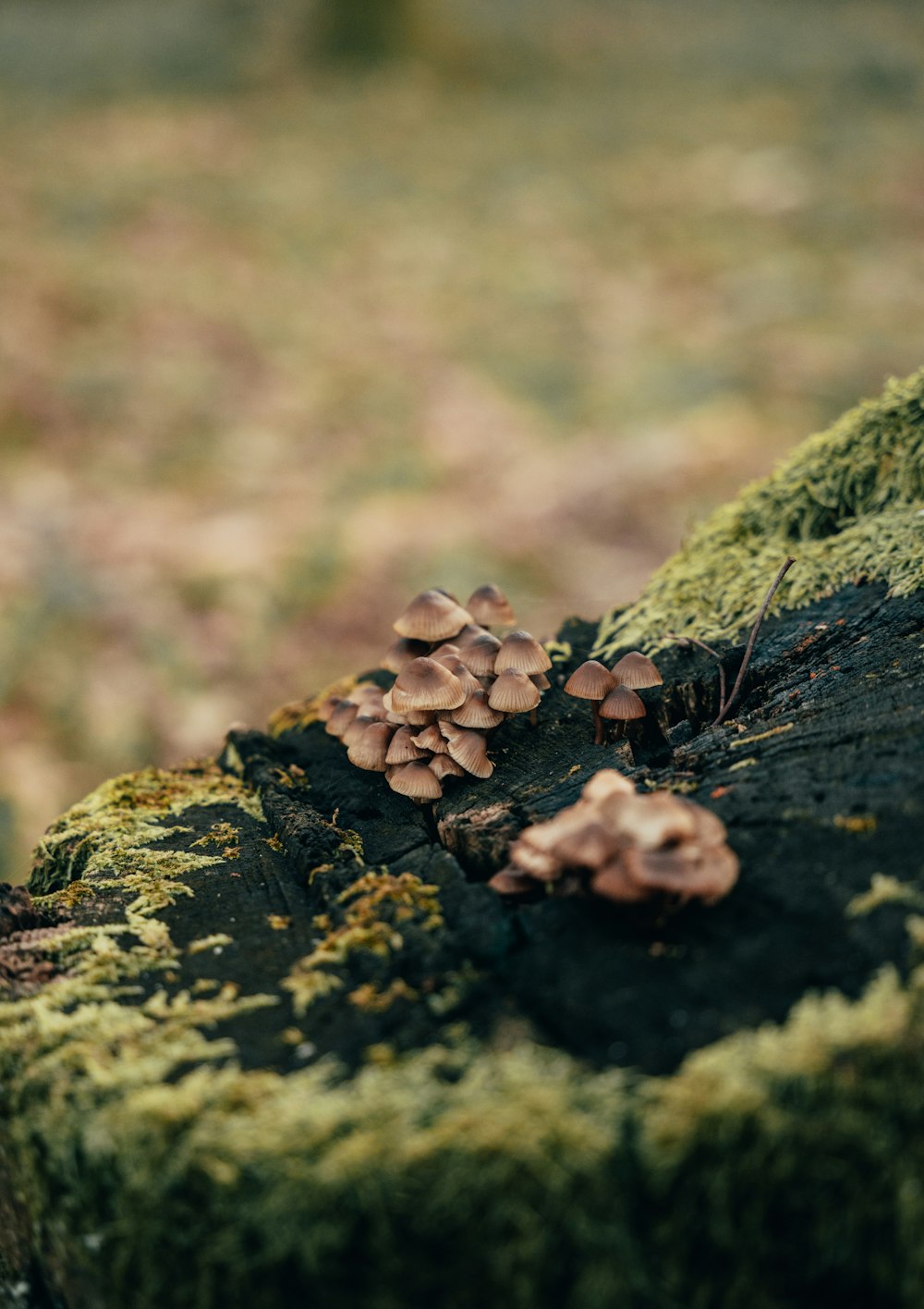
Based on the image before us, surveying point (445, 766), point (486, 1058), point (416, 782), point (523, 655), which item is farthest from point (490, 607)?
point (486, 1058)

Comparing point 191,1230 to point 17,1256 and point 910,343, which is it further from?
point 910,343

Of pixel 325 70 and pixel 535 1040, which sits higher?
Result: pixel 325 70

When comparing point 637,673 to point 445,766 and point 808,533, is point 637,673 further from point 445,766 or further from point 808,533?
point 808,533

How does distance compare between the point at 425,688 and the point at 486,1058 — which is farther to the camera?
the point at 425,688

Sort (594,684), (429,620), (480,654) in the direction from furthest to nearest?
(429,620), (480,654), (594,684)

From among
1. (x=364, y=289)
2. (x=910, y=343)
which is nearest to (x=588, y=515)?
(x=910, y=343)

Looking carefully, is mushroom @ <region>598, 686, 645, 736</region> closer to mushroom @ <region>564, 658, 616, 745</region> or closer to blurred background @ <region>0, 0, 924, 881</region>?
mushroom @ <region>564, 658, 616, 745</region>

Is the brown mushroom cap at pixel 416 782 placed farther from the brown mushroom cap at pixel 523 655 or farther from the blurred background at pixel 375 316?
the blurred background at pixel 375 316
